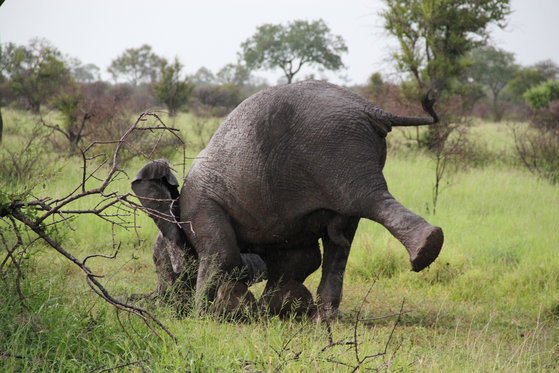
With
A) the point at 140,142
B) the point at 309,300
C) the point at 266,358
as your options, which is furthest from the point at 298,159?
the point at 140,142

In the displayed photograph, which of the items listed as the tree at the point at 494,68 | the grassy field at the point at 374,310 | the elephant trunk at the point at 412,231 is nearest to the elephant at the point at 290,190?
the elephant trunk at the point at 412,231

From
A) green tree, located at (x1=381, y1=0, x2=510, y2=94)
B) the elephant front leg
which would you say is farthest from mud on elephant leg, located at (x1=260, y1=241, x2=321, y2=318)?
green tree, located at (x1=381, y1=0, x2=510, y2=94)

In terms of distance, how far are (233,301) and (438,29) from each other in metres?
16.9

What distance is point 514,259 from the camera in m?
6.81

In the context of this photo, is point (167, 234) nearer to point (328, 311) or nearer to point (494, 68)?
point (328, 311)

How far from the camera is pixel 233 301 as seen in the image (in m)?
4.58

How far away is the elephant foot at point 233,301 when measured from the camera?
4541 mm

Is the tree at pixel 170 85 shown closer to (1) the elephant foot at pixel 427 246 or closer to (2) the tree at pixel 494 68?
(1) the elephant foot at pixel 427 246

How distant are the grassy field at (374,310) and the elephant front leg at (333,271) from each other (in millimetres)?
166

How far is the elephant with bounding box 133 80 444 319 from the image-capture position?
424cm

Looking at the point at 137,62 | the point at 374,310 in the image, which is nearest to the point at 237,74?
the point at 137,62

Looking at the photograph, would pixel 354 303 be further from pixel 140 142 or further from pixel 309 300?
pixel 140 142

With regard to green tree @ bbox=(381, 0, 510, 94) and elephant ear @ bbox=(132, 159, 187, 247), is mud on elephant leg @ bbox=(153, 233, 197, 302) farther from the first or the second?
green tree @ bbox=(381, 0, 510, 94)

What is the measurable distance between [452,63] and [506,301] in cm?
1522
